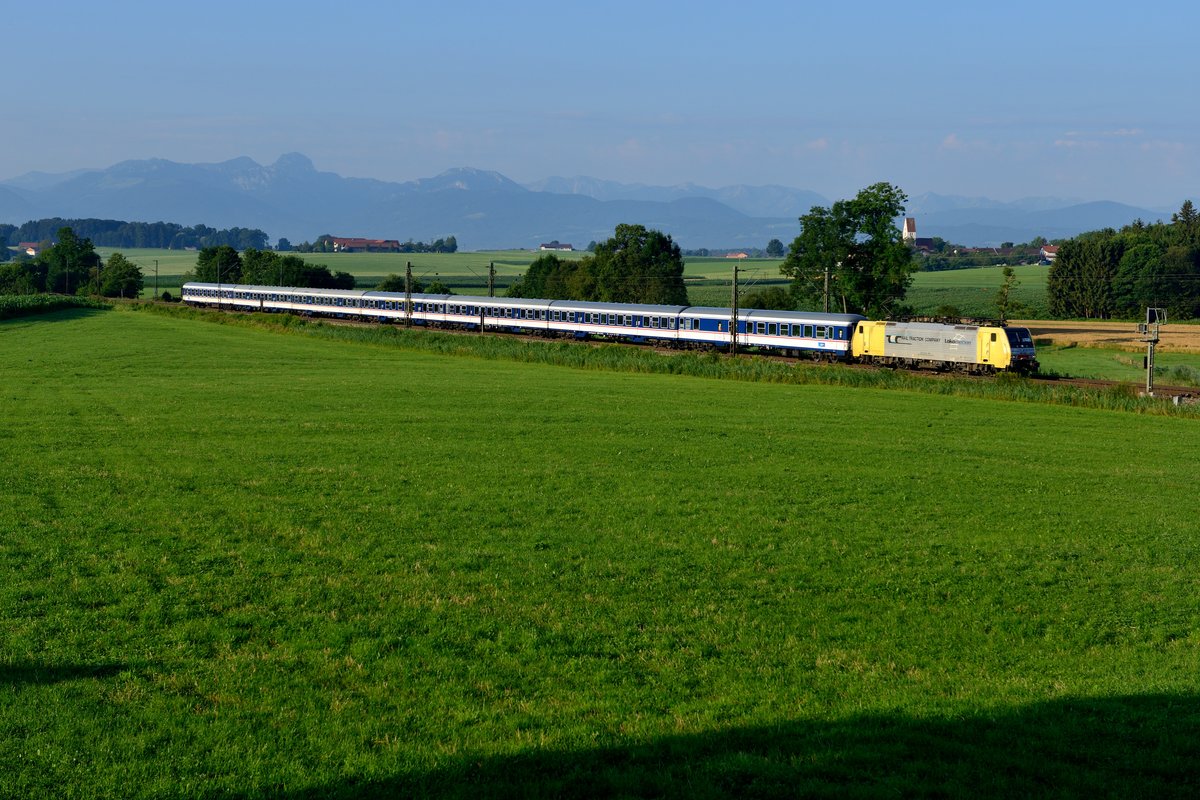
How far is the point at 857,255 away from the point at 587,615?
8573cm

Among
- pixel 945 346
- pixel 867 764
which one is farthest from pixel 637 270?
pixel 867 764

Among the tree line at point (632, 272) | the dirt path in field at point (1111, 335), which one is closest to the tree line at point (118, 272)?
the tree line at point (632, 272)

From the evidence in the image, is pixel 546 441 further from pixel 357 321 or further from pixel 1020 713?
pixel 357 321

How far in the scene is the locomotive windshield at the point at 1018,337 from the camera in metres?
56.2

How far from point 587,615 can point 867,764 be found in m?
5.92

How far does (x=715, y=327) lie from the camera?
7206 centimetres

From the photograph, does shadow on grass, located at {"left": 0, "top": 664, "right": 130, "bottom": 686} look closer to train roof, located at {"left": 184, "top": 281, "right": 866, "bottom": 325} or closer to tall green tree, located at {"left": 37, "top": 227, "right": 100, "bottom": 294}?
train roof, located at {"left": 184, "top": 281, "right": 866, "bottom": 325}

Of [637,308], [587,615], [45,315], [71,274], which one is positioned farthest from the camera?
[71,274]

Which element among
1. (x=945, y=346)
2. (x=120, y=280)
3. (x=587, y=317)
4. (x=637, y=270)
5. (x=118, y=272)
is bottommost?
(x=945, y=346)

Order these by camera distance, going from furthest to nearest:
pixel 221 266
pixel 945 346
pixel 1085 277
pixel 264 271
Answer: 1. pixel 221 266
2. pixel 264 271
3. pixel 1085 277
4. pixel 945 346

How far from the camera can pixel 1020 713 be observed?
11.8 meters

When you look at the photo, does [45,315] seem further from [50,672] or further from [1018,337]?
[50,672]

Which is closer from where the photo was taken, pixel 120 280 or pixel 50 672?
pixel 50 672

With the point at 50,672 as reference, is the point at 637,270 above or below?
above
